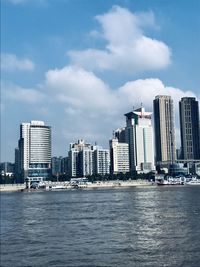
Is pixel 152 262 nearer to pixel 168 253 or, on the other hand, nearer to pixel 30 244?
pixel 168 253

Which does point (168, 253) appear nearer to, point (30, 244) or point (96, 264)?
point (96, 264)

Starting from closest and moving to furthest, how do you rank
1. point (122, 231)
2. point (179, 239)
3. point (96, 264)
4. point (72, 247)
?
point (96, 264) → point (72, 247) → point (179, 239) → point (122, 231)

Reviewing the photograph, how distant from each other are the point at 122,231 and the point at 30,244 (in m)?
8.54

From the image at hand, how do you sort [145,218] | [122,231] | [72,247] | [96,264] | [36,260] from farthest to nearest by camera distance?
[145,218] < [122,231] < [72,247] < [36,260] < [96,264]

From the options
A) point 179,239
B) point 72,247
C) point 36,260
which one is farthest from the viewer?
point 179,239

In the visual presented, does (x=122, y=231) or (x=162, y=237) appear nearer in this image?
(x=162, y=237)

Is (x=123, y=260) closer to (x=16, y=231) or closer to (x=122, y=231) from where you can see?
(x=122, y=231)

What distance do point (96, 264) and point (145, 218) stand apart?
75.9 ft

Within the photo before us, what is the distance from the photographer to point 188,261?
79.2 ft

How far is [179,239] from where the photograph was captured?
31141 millimetres

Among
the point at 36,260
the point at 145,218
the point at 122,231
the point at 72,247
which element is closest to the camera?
the point at 36,260

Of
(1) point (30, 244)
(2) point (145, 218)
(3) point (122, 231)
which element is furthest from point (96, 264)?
(2) point (145, 218)

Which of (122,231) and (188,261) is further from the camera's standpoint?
(122,231)

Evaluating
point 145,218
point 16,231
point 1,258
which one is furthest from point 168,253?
point 145,218
